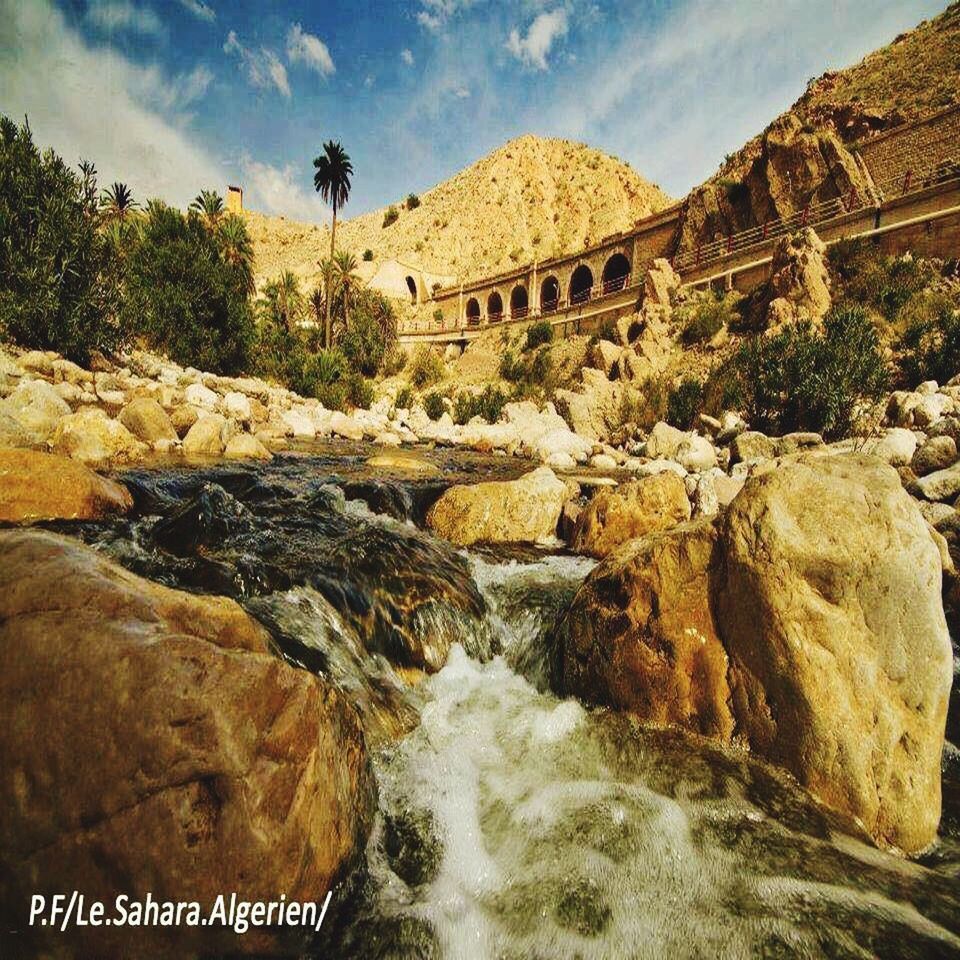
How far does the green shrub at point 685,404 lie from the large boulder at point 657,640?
15695 millimetres

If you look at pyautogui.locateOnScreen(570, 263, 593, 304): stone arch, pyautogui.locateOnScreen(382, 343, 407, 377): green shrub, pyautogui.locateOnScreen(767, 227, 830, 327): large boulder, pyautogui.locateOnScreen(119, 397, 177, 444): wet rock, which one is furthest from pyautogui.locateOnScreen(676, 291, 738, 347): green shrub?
pyautogui.locateOnScreen(119, 397, 177, 444): wet rock

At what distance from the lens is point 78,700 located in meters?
1.38

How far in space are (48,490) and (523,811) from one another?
4.87 meters

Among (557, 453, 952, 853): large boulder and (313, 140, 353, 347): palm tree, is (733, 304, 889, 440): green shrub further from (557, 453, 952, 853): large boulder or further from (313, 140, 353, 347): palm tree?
(313, 140, 353, 347): palm tree

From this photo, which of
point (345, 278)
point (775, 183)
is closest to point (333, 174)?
point (345, 278)

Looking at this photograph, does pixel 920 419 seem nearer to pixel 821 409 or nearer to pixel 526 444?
pixel 821 409

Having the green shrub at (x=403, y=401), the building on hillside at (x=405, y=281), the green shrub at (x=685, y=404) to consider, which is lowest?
the green shrub at (x=685, y=404)

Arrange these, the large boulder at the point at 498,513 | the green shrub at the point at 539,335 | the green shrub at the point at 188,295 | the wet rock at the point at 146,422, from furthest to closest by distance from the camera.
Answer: the green shrub at the point at 539,335 → the green shrub at the point at 188,295 → the wet rock at the point at 146,422 → the large boulder at the point at 498,513

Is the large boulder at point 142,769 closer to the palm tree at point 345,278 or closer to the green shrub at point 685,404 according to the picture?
the green shrub at point 685,404

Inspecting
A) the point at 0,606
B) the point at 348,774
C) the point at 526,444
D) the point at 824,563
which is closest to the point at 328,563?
the point at 348,774

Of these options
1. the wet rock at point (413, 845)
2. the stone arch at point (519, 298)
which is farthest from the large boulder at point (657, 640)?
the stone arch at point (519, 298)

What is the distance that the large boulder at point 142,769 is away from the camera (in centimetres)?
128

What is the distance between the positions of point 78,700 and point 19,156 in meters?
18.5

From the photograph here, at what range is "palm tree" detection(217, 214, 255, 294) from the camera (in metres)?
25.8
